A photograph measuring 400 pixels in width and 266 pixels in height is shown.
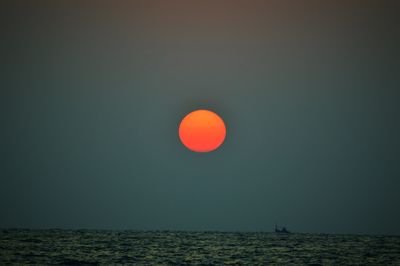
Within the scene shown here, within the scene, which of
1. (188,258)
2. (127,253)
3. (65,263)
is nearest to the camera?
(65,263)

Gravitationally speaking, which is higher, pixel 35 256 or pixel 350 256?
pixel 350 256

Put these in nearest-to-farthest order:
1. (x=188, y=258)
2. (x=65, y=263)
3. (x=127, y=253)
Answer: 1. (x=65, y=263)
2. (x=188, y=258)
3. (x=127, y=253)

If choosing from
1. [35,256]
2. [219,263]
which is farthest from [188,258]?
[35,256]

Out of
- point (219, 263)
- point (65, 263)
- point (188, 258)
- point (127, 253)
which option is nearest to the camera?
point (65, 263)

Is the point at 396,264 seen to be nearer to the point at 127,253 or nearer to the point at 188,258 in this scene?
the point at 188,258

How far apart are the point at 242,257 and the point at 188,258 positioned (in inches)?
330

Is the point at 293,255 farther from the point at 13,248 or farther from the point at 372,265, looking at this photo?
the point at 13,248

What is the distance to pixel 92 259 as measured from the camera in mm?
85562

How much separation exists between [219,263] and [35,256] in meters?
22.8

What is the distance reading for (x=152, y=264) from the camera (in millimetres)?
80875

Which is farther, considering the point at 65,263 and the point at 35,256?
the point at 35,256

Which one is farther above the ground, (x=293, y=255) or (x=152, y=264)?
(x=293, y=255)

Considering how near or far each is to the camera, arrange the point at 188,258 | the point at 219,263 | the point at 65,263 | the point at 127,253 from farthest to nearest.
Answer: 1. the point at 127,253
2. the point at 188,258
3. the point at 219,263
4. the point at 65,263

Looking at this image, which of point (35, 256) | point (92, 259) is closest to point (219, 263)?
point (92, 259)
